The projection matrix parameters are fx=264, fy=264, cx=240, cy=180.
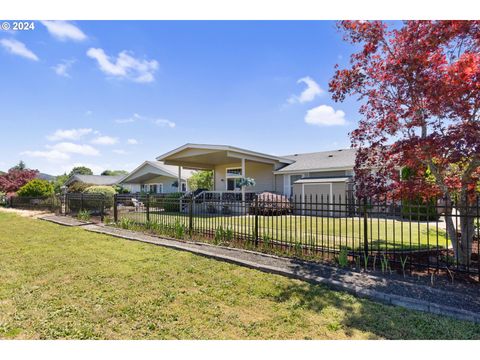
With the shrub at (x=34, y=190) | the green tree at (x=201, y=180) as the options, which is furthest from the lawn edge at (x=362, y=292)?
the green tree at (x=201, y=180)

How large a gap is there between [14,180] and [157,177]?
14.2 m

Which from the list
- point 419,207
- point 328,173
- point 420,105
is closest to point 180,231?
point 419,207

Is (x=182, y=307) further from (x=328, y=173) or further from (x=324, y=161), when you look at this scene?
(x=324, y=161)

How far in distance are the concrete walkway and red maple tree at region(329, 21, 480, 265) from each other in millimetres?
1373

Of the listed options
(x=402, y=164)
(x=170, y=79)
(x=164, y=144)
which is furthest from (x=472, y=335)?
(x=164, y=144)

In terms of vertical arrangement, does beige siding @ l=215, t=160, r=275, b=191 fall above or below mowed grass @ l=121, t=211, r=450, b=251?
above

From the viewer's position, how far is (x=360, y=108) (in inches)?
247

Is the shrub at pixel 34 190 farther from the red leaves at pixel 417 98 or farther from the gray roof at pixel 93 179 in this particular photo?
the red leaves at pixel 417 98

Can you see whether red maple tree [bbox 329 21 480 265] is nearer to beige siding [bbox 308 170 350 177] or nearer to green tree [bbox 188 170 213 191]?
beige siding [bbox 308 170 350 177]

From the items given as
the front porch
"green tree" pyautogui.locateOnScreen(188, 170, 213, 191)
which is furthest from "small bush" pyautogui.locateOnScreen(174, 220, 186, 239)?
"green tree" pyautogui.locateOnScreen(188, 170, 213, 191)

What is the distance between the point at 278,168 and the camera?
21062 millimetres

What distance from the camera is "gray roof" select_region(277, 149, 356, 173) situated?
18.1m

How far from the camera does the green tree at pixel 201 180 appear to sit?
29531 millimetres

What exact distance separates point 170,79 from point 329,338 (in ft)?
36.1
